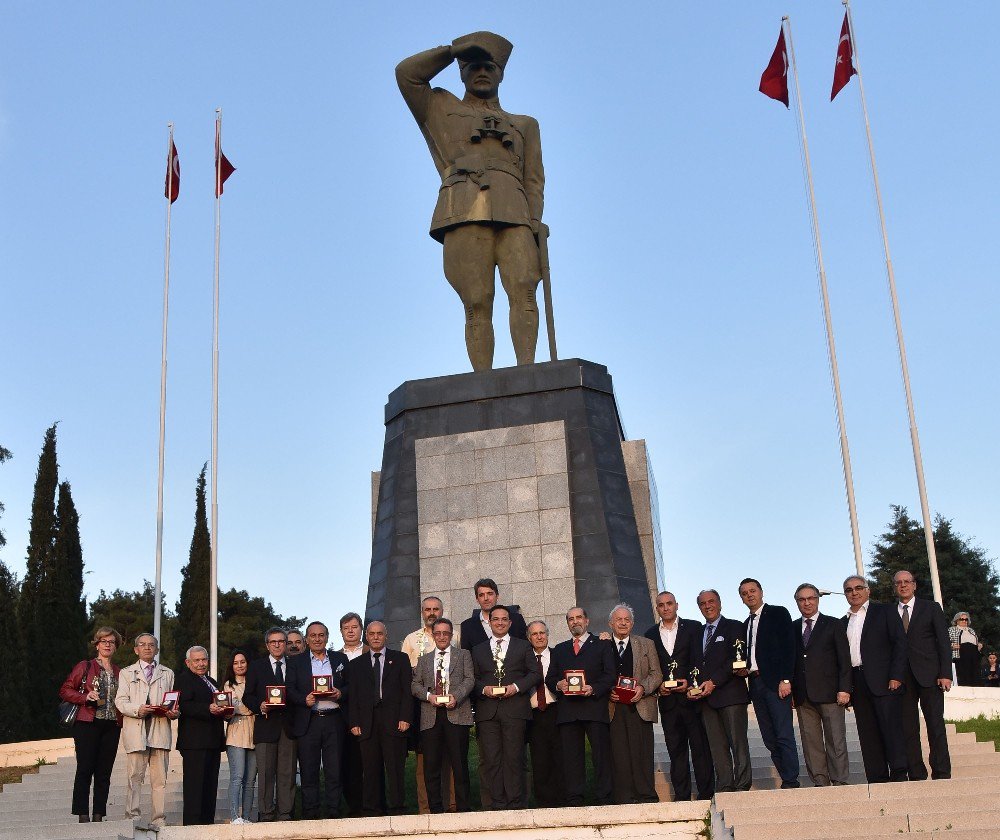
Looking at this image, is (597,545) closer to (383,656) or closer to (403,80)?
(383,656)

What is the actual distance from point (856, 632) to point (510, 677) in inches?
92.4

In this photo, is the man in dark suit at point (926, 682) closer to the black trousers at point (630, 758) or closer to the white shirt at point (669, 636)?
the white shirt at point (669, 636)

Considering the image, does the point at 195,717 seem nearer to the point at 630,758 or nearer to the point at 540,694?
the point at 540,694

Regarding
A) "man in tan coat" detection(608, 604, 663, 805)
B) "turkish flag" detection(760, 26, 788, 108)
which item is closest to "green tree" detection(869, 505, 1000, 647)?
"turkish flag" detection(760, 26, 788, 108)

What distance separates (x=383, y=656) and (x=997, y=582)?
23796 millimetres

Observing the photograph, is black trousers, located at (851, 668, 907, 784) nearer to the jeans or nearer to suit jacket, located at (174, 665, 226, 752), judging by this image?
the jeans

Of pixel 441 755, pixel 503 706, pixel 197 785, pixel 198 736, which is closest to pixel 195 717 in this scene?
pixel 198 736

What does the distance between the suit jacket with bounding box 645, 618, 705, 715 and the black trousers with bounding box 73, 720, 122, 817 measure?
386 centimetres

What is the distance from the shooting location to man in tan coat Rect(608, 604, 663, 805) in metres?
8.70

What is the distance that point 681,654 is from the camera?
352 inches

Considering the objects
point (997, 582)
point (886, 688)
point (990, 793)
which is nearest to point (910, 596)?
point (886, 688)

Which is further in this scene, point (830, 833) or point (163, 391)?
point (163, 391)

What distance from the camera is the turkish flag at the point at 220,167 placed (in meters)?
18.5

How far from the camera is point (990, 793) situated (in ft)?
25.1
